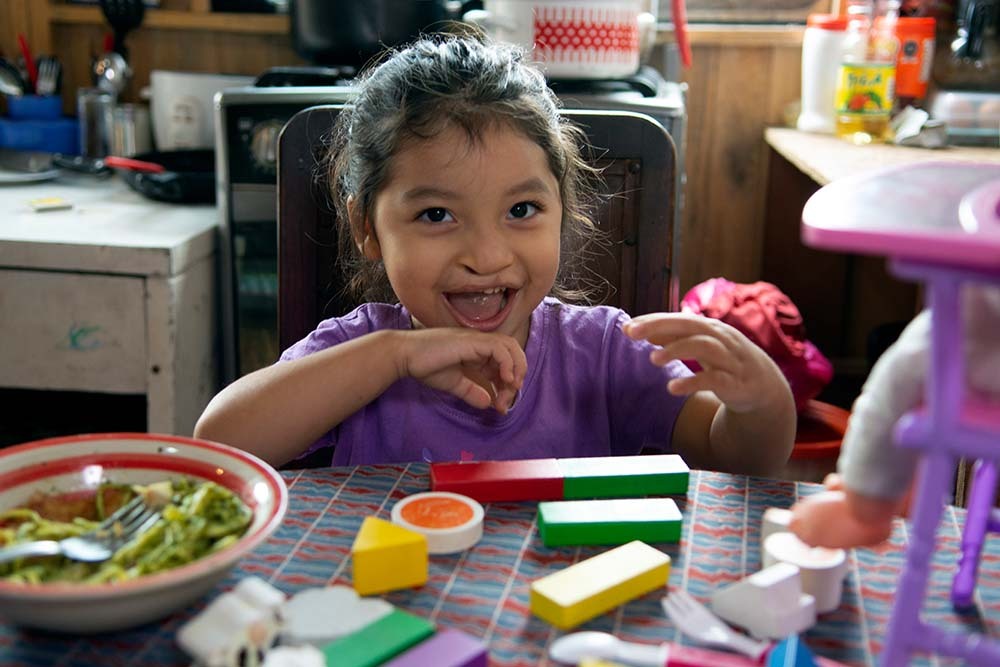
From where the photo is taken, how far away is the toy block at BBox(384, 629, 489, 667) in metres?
0.58

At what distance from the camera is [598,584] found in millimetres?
662

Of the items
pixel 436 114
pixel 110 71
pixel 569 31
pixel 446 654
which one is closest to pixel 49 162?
pixel 110 71

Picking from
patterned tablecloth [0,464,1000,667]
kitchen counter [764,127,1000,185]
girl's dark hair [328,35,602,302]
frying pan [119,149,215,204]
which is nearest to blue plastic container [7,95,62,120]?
frying pan [119,149,215,204]

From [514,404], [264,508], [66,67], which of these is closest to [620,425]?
[514,404]

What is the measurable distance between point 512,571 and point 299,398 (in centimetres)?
37

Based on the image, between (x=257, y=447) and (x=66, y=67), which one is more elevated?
(x=66, y=67)

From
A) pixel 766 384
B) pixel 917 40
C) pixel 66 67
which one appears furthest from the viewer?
pixel 66 67

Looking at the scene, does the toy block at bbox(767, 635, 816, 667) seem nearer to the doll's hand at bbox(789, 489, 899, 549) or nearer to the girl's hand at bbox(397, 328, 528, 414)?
the doll's hand at bbox(789, 489, 899, 549)

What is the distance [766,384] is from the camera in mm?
951

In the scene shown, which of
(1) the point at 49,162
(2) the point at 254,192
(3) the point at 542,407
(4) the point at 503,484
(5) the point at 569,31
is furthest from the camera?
(1) the point at 49,162

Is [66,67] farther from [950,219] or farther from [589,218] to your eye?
[950,219]

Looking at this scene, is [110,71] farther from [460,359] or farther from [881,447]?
[881,447]

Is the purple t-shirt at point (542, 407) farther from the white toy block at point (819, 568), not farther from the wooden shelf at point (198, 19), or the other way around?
the wooden shelf at point (198, 19)

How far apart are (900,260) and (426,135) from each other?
72cm
